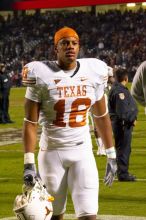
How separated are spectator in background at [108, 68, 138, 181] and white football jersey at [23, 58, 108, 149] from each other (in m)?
4.14

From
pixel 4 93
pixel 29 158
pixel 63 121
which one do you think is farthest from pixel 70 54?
pixel 4 93

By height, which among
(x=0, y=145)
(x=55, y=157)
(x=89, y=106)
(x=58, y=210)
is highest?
(x=89, y=106)

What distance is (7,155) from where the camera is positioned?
1259 centimetres

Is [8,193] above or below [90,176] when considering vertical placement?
below

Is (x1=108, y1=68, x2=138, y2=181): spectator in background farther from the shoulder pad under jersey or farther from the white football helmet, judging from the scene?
the white football helmet

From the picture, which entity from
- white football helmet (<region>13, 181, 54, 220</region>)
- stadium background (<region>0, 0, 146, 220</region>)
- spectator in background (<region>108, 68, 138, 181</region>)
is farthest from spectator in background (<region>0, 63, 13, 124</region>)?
white football helmet (<region>13, 181, 54, 220</region>)

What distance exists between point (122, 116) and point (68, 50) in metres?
4.36

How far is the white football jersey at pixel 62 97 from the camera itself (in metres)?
5.21

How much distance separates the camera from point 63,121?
5.27 metres

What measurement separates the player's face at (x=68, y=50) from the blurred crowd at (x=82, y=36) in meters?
31.7

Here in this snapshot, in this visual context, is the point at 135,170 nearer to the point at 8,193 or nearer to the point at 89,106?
the point at 8,193

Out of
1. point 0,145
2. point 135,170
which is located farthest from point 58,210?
point 0,145

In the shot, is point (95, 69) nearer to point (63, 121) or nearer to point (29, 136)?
point (63, 121)

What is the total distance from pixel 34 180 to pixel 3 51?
1551 inches
